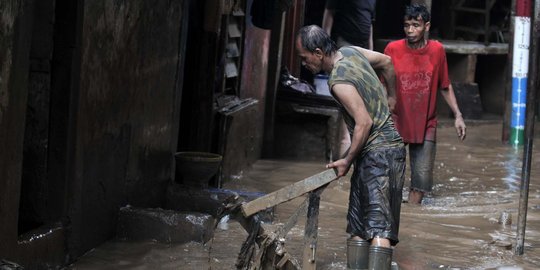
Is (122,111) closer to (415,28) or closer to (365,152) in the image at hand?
(365,152)

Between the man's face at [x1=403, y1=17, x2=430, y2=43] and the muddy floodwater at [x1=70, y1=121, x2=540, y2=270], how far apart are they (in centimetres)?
151

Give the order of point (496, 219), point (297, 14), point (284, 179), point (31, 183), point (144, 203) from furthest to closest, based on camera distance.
A: point (297, 14), point (284, 179), point (496, 219), point (144, 203), point (31, 183)

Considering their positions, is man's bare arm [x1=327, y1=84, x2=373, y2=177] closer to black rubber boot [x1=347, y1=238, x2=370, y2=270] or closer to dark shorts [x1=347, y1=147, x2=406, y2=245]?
dark shorts [x1=347, y1=147, x2=406, y2=245]

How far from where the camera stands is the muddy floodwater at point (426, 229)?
23.4 ft

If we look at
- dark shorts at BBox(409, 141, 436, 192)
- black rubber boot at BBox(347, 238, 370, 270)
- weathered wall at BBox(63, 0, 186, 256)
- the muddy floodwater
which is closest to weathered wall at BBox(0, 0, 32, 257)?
weathered wall at BBox(63, 0, 186, 256)

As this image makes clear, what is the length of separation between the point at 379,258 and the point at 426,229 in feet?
7.54

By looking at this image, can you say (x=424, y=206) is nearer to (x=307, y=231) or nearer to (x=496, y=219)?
(x=496, y=219)

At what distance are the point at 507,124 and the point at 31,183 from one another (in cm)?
858

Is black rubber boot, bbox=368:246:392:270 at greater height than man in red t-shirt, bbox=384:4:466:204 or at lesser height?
lesser

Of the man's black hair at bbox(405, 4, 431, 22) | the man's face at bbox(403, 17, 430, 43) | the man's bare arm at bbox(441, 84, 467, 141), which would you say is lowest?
the man's bare arm at bbox(441, 84, 467, 141)

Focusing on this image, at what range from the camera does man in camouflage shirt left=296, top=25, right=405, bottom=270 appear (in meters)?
6.03

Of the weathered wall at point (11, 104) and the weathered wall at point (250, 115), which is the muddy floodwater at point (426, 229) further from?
the weathered wall at point (11, 104)

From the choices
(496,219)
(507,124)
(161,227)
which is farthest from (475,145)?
(161,227)

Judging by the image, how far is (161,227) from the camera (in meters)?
7.51
